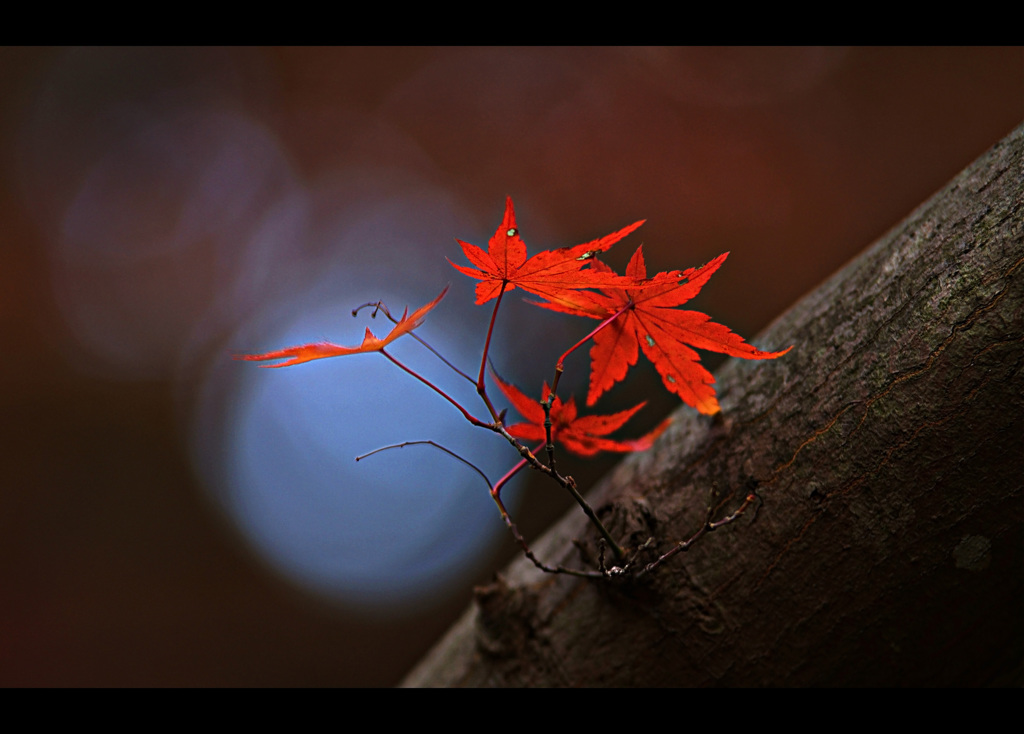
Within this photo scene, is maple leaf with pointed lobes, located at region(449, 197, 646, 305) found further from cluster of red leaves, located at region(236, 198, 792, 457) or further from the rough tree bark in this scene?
the rough tree bark

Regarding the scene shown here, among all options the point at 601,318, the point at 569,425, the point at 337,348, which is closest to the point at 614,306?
the point at 601,318

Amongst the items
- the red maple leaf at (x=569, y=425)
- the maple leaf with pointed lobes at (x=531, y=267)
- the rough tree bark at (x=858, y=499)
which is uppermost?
the maple leaf with pointed lobes at (x=531, y=267)

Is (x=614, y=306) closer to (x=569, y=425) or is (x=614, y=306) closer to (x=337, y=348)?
(x=569, y=425)

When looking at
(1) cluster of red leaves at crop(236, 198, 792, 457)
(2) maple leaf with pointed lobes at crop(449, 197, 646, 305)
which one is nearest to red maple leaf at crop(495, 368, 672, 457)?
(1) cluster of red leaves at crop(236, 198, 792, 457)

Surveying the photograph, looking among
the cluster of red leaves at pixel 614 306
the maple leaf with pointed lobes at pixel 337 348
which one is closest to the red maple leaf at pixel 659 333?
the cluster of red leaves at pixel 614 306

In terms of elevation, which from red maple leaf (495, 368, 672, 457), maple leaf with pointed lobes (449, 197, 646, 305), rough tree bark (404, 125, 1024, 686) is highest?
maple leaf with pointed lobes (449, 197, 646, 305)

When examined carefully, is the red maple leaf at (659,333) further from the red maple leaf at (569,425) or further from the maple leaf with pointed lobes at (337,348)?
the maple leaf with pointed lobes at (337,348)
